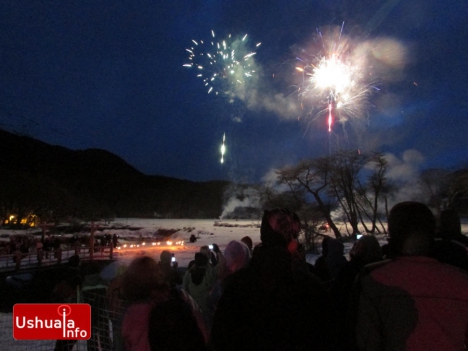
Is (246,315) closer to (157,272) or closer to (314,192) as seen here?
(157,272)

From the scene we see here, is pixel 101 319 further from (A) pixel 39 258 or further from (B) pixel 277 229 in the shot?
(A) pixel 39 258

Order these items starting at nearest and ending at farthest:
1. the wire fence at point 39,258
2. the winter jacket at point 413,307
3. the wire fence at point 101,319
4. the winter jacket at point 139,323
Answer: the winter jacket at point 413,307
the winter jacket at point 139,323
the wire fence at point 101,319
the wire fence at point 39,258

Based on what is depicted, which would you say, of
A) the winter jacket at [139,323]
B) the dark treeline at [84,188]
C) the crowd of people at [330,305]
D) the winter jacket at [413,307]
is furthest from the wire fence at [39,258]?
the dark treeline at [84,188]

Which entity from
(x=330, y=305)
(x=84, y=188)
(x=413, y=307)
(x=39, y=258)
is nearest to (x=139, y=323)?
(x=330, y=305)

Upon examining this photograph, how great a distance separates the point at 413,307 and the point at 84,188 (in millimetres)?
119503

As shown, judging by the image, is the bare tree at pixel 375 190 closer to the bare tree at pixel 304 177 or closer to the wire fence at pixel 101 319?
the bare tree at pixel 304 177

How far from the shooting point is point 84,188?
111250 mm

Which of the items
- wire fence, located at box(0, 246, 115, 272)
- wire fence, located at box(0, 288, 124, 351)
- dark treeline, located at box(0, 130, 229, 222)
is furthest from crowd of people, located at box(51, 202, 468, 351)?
dark treeline, located at box(0, 130, 229, 222)

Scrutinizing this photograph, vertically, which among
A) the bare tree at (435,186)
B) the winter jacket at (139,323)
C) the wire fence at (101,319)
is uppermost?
the bare tree at (435,186)

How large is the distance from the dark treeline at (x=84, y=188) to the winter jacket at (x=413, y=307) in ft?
147

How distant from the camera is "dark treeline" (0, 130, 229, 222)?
47.2 meters

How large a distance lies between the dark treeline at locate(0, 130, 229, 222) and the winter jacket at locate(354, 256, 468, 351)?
44.9m

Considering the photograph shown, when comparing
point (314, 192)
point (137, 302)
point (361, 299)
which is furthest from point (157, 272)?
point (314, 192)

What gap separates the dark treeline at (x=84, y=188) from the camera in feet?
155
